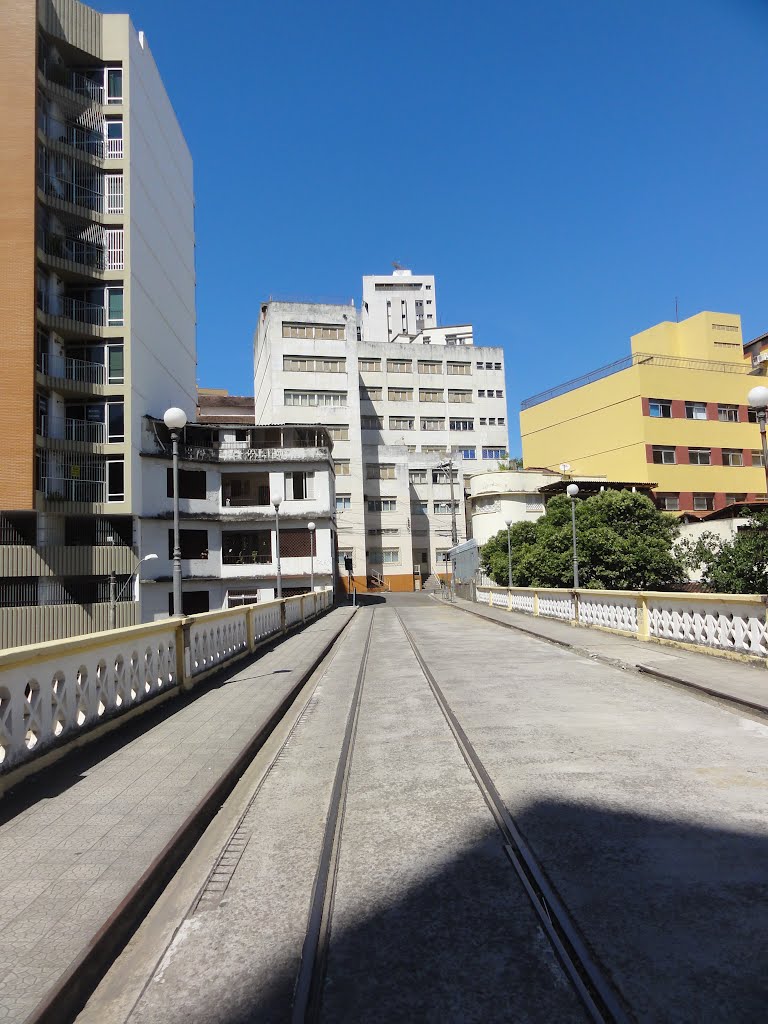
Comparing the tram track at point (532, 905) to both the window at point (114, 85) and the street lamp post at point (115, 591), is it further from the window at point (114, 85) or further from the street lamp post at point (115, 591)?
the window at point (114, 85)

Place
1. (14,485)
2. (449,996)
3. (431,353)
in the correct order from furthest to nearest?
(431,353) < (14,485) < (449,996)

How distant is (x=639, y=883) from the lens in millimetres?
3717

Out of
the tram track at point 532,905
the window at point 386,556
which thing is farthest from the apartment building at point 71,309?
the tram track at point 532,905

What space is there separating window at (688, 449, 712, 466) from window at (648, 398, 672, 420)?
337cm

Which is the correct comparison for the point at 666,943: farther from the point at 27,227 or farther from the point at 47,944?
the point at 27,227

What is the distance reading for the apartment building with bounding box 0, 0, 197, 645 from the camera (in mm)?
34406

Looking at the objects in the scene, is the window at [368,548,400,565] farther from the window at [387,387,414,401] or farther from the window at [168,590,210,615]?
the window at [168,590,210,615]

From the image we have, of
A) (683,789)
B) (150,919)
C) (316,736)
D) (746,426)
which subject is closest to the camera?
(150,919)

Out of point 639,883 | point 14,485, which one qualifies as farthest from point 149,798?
point 14,485

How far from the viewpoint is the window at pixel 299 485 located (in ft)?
153

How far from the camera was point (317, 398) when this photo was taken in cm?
6769

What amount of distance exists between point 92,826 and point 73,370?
3742 centimetres

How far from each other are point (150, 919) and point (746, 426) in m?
60.5

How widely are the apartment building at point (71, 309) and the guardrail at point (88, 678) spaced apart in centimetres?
2643
